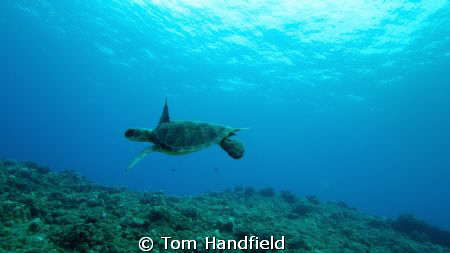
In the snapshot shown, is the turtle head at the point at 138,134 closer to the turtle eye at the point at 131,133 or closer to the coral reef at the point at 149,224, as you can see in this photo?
the turtle eye at the point at 131,133

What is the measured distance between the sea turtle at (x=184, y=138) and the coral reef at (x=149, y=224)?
176cm

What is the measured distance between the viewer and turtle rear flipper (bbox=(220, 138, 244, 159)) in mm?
5996

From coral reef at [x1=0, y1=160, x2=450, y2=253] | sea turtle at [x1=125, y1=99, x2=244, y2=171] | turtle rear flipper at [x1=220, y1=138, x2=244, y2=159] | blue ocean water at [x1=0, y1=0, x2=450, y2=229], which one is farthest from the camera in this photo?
blue ocean water at [x1=0, y1=0, x2=450, y2=229]

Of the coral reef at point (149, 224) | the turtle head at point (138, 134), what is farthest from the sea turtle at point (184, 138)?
the coral reef at point (149, 224)

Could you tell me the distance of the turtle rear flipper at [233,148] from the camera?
600cm

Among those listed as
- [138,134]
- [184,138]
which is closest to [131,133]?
[138,134]

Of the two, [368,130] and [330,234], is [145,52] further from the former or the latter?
[368,130]

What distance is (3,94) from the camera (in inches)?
3976

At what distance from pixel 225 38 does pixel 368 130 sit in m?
58.3

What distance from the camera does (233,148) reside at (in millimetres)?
6270

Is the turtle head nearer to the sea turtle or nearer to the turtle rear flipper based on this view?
the sea turtle

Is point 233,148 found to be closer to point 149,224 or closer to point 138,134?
point 138,134

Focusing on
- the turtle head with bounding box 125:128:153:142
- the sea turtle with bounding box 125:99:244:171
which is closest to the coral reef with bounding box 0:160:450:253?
the sea turtle with bounding box 125:99:244:171

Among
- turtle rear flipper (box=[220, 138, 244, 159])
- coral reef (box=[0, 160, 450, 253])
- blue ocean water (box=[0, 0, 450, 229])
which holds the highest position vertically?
blue ocean water (box=[0, 0, 450, 229])
